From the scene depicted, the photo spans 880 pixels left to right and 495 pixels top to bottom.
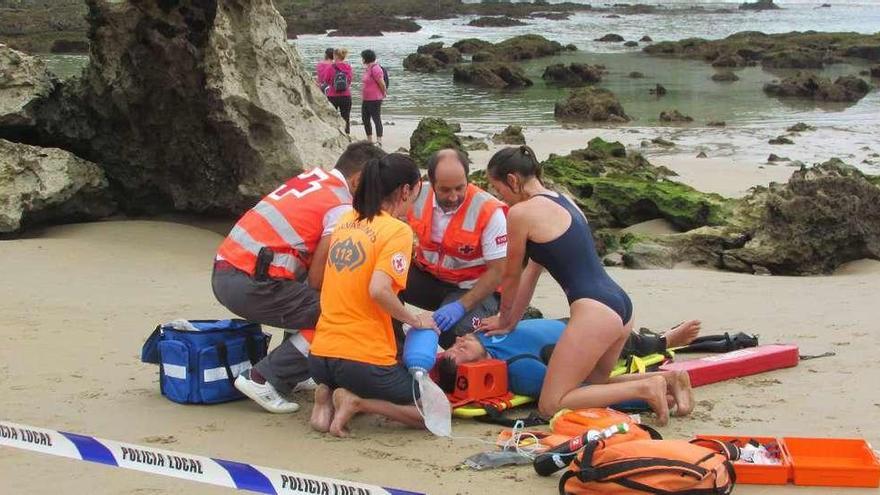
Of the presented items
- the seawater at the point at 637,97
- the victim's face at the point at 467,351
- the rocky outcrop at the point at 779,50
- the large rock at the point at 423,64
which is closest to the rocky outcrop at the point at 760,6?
the seawater at the point at 637,97

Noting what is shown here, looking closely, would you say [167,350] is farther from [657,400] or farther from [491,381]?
[657,400]

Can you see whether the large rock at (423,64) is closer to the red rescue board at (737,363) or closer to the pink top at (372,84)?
the pink top at (372,84)

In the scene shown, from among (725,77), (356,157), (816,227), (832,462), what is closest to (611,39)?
(725,77)

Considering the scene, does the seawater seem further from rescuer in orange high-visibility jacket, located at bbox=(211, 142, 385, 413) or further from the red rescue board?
the red rescue board

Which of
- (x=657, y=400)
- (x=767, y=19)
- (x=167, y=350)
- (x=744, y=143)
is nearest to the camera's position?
(x=657, y=400)

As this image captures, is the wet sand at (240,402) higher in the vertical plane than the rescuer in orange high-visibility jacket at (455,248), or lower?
lower

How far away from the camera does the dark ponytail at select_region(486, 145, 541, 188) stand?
19.2 ft

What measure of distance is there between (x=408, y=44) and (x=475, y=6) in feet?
123

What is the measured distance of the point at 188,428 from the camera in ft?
17.6

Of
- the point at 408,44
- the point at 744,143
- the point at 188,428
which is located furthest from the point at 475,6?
the point at 188,428

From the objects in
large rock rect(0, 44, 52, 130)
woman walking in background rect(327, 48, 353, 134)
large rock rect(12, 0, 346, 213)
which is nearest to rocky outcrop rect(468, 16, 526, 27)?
woman walking in background rect(327, 48, 353, 134)

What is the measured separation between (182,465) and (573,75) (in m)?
34.5

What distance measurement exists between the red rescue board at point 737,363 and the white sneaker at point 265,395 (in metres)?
2.14

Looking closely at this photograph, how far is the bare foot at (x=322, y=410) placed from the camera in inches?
212
